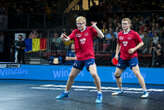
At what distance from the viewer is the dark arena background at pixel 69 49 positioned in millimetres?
10122

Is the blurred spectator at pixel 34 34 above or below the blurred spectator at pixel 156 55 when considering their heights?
above

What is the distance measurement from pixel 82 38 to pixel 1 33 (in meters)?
12.1

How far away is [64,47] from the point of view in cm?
1438

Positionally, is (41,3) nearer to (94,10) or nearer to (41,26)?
(41,26)

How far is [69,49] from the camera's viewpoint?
1421 centimetres

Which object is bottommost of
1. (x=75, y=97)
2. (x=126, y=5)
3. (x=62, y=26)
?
(x=75, y=97)

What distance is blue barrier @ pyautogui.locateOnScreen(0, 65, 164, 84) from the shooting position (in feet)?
37.6

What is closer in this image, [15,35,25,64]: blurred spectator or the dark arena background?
the dark arena background

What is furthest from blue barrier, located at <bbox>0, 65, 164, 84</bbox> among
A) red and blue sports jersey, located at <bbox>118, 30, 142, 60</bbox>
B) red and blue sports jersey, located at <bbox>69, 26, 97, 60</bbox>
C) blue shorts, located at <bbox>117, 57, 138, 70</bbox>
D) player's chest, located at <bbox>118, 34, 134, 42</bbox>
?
red and blue sports jersey, located at <bbox>69, 26, 97, 60</bbox>

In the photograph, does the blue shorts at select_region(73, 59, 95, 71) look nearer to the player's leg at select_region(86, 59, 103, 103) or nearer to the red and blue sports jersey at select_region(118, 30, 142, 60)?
the player's leg at select_region(86, 59, 103, 103)

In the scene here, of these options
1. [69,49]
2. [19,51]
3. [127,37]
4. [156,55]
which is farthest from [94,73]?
[19,51]

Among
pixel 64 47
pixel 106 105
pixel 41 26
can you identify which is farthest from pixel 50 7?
pixel 106 105

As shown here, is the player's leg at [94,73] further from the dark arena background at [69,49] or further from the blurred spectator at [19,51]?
the blurred spectator at [19,51]

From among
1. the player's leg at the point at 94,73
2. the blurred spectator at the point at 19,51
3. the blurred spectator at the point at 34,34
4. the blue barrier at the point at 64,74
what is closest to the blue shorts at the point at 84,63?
the player's leg at the point at 94,73
